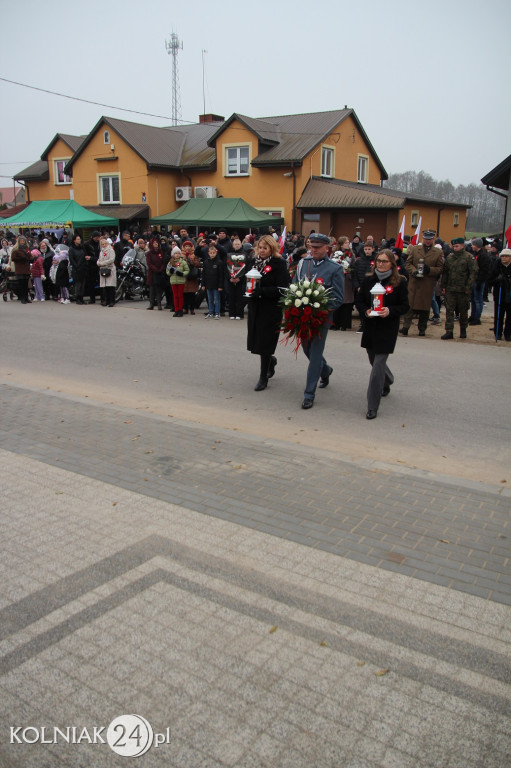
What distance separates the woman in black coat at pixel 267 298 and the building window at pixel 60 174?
35.1 m

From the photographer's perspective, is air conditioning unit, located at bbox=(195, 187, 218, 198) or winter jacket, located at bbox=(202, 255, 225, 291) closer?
winter jacket, located at bbox=(202, 255, 225, 291)

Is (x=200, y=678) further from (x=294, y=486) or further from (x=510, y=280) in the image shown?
(x=510, y=280)

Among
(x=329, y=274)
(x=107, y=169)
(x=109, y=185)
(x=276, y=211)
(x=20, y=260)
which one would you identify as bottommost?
(x=329, y=274)

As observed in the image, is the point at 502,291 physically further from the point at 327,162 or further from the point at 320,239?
the point at 327,162

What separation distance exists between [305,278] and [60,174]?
120 ft

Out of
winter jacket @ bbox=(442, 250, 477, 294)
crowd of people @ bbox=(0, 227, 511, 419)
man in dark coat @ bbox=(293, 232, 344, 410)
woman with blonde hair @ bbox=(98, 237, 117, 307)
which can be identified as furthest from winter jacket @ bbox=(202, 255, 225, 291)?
man in dark coat @ bbox=(293, 232, 344, 410)

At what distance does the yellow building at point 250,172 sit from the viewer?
30875 mm

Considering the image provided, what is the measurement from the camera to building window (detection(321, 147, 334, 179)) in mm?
32938

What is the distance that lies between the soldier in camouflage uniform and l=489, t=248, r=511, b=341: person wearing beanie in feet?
1.77

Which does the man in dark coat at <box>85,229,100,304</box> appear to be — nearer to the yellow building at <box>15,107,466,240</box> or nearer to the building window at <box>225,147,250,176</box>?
the yellow building at <box>15,107,466,240</box>

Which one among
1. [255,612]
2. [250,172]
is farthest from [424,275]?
[250,172]

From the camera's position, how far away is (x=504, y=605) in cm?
371

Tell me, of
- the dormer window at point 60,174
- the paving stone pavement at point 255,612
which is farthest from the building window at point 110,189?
the paving stone pavement at point 255,612

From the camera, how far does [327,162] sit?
33.5 meters
